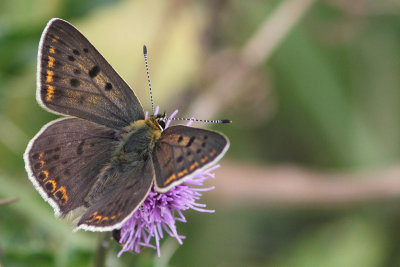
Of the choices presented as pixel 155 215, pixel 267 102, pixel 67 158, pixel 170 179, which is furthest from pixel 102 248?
pixel 267 102

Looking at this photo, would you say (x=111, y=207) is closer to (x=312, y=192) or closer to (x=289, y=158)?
(x=312, y=192)

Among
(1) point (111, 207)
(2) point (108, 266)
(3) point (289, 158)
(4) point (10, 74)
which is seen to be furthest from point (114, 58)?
(1) point (111, 207)


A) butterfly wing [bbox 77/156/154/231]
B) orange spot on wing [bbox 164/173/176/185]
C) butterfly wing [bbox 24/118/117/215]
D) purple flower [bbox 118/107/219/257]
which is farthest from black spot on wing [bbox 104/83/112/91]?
orange spot on wing [bbox 164/173/176/185]

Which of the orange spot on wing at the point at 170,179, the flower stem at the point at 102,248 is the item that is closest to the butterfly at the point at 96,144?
the orange spot on wing at the point at 170,179

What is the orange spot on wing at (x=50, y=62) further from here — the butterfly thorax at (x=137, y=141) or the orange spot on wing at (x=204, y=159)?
the orange spot on wing at (x=204, y=159)

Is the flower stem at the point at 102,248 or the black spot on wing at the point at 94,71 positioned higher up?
the black spot on wing at the point at 94,71

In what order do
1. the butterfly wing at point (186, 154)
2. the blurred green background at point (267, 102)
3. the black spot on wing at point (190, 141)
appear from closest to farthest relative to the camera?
the butterfly wing at point (186, 154)
the black spot on wing at point (190, 141)
the blurred green background at point (267, 102)

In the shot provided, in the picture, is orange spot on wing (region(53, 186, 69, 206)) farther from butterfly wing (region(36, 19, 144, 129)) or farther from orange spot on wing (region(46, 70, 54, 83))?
orange spot on wing (region(46, 70, 54, 83))
